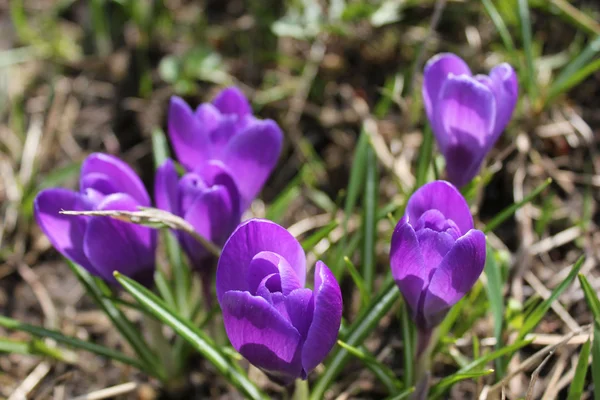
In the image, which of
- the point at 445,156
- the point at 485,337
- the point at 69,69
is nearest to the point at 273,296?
the point at 445,156

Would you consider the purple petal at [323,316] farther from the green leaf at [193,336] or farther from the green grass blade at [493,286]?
the green grass blade at [493,286]

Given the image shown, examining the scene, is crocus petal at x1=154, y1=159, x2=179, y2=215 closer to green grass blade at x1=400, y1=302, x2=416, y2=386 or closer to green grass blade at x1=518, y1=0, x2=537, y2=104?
green grass blade at x1=400, y1=302, x2=416, y2=386

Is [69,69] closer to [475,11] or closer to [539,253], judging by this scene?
[475,11]

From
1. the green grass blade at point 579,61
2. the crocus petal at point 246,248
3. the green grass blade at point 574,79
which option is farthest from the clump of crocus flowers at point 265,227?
the green grass blade at point 579,61

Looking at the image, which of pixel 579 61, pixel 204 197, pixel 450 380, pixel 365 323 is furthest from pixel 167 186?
pixel 579 61

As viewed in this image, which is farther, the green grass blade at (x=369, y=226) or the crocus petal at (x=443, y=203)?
the green grass blade at (x=369, y=226)

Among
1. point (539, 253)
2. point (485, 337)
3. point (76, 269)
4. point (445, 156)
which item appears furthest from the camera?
point (539, 253)
